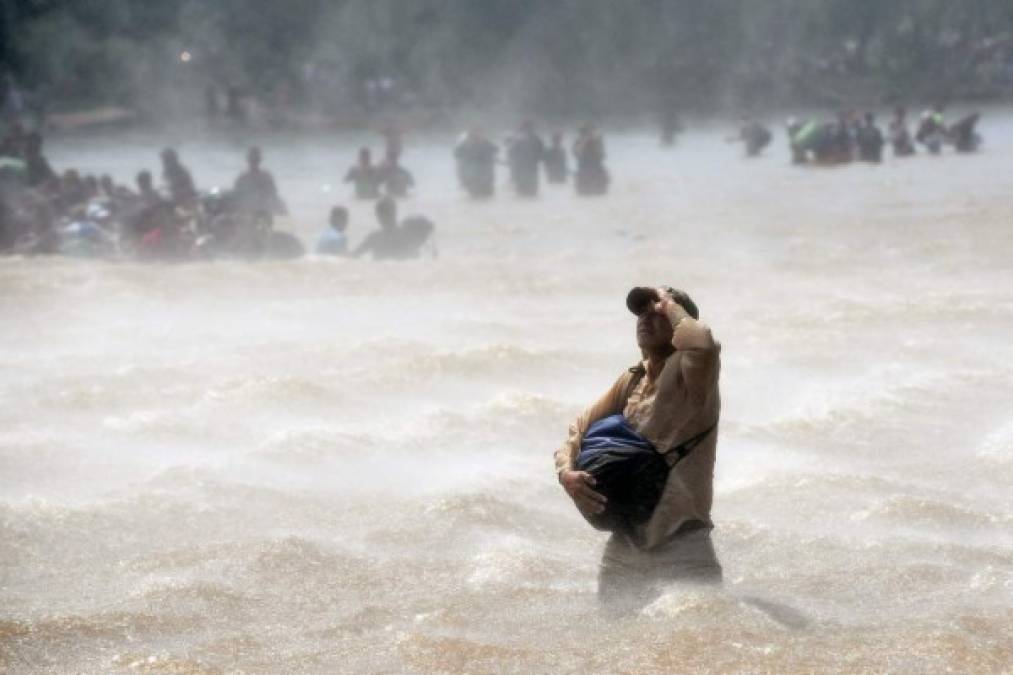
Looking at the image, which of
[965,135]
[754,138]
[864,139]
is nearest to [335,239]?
[864,139]

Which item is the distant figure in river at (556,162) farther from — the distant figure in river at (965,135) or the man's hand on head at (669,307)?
the man's hand on head at (669,307)

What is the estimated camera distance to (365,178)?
2186cm

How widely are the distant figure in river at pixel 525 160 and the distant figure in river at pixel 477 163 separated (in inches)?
14.4

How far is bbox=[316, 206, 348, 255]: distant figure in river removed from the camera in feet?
51.6

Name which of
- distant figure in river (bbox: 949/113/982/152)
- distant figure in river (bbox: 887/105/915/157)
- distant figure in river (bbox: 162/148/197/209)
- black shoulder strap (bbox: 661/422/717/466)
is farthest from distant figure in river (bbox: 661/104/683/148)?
black shoulder strap (bbox: 661/422/717/466)

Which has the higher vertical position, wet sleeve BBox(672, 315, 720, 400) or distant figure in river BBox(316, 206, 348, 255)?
wet sleeve BBox(672, 315, 720, 400)

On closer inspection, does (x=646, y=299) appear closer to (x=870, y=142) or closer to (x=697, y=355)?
(x=697, y=355)

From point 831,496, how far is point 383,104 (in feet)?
85.7

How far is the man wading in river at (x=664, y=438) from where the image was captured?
Answer: 4832 mm

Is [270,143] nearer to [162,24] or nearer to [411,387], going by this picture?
[162,24]

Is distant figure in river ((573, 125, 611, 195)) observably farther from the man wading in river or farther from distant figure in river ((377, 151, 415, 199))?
the man wading in river

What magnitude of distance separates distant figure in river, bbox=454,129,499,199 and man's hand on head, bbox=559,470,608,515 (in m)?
17.0

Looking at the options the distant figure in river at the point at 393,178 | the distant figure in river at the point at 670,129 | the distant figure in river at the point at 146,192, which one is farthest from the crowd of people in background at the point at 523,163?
the distant figure in river at the point at 670,129

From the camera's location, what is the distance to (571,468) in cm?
500
